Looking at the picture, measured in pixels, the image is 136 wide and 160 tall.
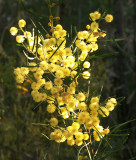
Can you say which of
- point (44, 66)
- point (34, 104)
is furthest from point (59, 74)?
point (34, 104)

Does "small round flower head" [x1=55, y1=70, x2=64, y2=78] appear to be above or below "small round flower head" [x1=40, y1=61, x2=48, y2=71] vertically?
below

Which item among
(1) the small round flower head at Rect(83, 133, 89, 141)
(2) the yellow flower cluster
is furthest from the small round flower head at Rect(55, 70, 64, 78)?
(1) the small round flower head at Rect(83, 133, 89, 141)

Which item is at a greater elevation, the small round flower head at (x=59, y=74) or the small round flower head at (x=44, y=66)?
the small round flower head at (x=44, y=66)

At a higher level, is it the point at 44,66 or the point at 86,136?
the point at 44,66

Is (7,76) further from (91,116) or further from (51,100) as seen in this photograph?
(91,116)

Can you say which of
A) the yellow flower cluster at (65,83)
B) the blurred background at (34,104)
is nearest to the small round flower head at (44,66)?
the yellow flower cluster at (65,83)

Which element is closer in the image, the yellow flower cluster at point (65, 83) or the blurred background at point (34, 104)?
the yellow flower cluster at point (65, 83)

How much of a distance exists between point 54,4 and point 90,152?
754mm

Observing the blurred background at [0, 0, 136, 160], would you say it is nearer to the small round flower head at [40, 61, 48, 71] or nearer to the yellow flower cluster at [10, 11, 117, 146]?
the yellow flower cluster at [10, 11, 117, 146]

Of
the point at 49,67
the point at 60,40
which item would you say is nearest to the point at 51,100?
the point at 49,67

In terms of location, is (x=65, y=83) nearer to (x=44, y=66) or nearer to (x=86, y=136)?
(x=44, y=66)

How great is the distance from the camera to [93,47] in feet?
3.67

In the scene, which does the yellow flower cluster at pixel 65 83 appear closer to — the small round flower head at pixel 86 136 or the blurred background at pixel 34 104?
the small round flower head at pixel 86 136

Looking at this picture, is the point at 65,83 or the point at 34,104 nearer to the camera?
the point at 65,83
